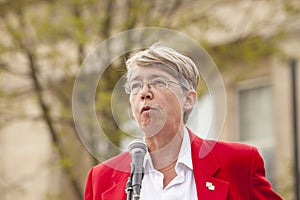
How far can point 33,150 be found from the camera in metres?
22.2

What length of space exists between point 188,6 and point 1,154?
370 inches

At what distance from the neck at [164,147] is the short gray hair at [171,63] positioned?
266 millimetres

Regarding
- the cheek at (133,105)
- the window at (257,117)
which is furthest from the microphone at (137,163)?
the window at (257,117)

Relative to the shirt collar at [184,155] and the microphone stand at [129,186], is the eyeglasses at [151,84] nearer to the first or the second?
the shirt collar at [184,155]

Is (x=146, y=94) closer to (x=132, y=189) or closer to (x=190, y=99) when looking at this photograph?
(x=190, y=99)

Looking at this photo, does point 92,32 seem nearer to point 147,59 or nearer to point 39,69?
point 39,69

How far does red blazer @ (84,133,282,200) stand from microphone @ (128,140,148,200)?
37 cm

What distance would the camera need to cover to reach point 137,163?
15.3 ft

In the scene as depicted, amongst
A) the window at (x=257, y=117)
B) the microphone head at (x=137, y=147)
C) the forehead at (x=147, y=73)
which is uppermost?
the window at (x=257, y=117)

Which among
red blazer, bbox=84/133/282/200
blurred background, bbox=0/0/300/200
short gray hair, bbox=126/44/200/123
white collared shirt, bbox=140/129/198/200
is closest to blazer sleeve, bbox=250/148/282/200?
red blazer, bbox=84/133/282/200

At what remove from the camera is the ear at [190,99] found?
16.3ft

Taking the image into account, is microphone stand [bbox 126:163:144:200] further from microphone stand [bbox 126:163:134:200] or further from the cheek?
the cheek

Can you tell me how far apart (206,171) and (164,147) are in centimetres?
25

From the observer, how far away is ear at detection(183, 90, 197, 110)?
4.96 m
